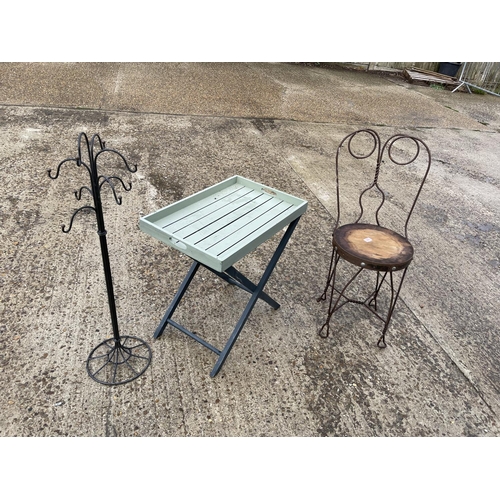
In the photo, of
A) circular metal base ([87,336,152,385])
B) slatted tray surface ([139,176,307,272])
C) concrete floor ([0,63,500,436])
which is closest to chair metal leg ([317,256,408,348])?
concrete floor ([0,63,500,436])

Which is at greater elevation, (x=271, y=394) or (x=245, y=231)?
(x=245, y=231)

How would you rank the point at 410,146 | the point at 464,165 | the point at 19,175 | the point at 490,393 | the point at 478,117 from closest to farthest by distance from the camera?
the point at 490,393
the point at 19,175
the point at 464,165
the point at 410,146
the point at 478,117

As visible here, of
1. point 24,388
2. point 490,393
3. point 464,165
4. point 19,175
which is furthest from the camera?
point 464,165

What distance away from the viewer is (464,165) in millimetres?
5555

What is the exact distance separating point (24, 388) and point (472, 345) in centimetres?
275

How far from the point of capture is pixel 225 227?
92.4 inches

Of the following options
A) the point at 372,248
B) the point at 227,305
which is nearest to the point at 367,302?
the point at 372,248

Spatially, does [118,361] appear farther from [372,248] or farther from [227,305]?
[372,248]

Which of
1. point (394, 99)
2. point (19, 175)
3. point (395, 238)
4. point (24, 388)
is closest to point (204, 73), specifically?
point (394, 99)

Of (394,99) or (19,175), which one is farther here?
(394,99)

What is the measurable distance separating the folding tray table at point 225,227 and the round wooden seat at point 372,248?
35 centimetres

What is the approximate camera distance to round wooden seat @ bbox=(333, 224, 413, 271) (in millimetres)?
2354

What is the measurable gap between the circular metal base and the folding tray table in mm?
163

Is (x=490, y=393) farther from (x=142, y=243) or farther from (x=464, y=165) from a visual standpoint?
(x=464, y=165)
